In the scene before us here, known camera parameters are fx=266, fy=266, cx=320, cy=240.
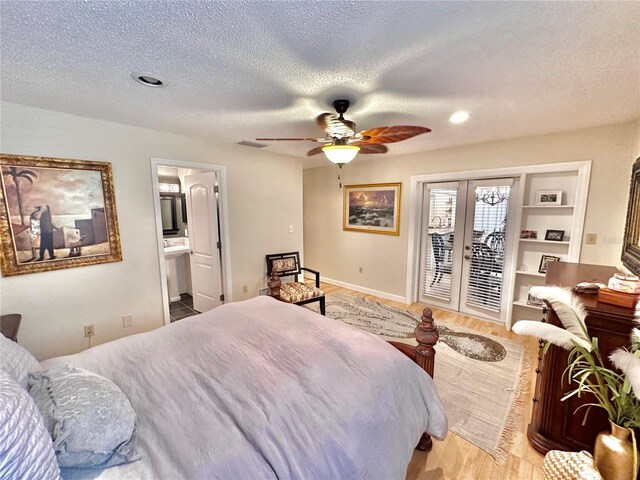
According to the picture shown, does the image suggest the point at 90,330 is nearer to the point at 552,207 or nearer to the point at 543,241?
the point at 543,241

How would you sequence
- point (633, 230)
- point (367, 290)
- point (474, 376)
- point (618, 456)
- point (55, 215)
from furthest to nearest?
point (367, 290) < point (474, 376) < point (55, 215) < point (633, 230) < point (618, 456)

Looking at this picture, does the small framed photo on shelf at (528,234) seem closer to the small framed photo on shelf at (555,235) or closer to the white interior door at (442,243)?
the small framed photo on shelf at (555,235)

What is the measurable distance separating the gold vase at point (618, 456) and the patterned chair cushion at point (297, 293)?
2654 mm

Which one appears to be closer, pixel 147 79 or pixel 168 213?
pixel 147 79

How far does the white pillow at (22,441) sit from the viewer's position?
0.65m

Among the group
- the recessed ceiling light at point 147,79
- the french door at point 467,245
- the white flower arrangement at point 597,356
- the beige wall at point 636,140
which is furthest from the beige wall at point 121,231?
the beige wall at point 636,140

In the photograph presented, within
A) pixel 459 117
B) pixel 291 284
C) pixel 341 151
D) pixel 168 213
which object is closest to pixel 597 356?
pixel 341 151

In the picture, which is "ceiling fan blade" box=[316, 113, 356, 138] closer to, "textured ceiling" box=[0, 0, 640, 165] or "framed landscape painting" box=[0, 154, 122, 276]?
"textured ceiling" box=[0, 0, 640, 165]

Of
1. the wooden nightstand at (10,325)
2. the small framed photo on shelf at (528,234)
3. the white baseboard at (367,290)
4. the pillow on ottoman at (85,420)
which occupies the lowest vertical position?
the white baseboard at (367,290)

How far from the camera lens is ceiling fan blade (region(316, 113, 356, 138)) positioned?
1847 millimetres

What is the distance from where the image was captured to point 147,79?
1.74 metres

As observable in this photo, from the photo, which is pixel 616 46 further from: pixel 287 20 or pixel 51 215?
pixel 51 215

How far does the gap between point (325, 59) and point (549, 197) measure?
305 cm

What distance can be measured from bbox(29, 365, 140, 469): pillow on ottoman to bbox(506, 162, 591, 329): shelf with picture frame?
3874 millimetres
